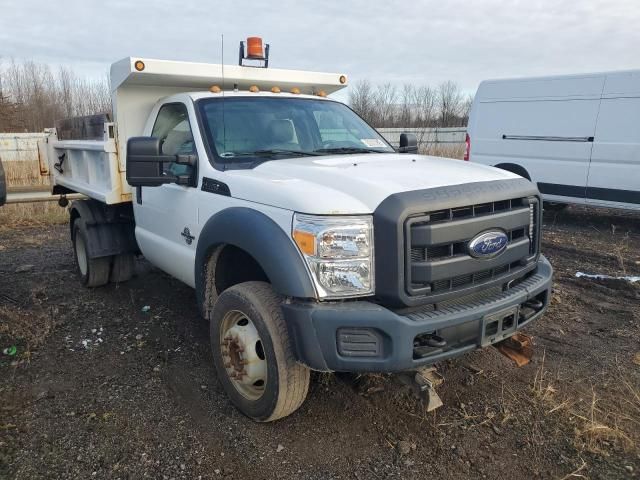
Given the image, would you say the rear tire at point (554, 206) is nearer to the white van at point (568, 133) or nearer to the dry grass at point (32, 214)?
the white van at point (568, 133)

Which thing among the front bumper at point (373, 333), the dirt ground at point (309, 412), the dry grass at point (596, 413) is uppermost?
the front bumper at point (373, 333)

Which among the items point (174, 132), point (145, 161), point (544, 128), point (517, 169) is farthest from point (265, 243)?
point (517, 169)

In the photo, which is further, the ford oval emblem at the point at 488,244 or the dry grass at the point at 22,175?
the dry grass at the point at 22,175

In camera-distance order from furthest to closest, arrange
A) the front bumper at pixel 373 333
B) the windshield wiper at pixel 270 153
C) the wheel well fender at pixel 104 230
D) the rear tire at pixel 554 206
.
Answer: the rear tire at pixel 554 206 → the wheel well fender at pixel 104 230 → the windshield wiper at pixel 270 153 → the front bumper at pixel 373 333

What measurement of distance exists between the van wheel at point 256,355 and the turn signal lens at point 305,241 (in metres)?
0.41

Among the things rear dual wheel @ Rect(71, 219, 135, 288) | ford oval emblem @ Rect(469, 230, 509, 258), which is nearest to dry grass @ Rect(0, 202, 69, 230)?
rear dual wheel @ Rect(71, 219, 135, 288)

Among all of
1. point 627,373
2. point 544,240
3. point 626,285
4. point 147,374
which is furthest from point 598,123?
point 147,374

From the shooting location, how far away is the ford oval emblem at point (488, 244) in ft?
9.45

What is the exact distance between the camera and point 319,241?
2.69 m

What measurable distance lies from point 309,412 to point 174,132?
8.33ft

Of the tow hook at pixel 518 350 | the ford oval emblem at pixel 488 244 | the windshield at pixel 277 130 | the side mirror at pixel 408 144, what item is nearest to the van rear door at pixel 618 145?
the side mirror at pixel 408 144

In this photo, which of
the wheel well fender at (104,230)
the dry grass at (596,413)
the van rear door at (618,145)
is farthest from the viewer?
the van rear door at (618,145)

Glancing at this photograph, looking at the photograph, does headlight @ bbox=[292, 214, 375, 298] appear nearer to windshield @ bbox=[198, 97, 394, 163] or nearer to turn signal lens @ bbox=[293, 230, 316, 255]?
turn signal lens @ bbox=[293, 230, 316, 255]

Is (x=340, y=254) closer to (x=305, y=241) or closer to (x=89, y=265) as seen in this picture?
(x=305, y=241)
